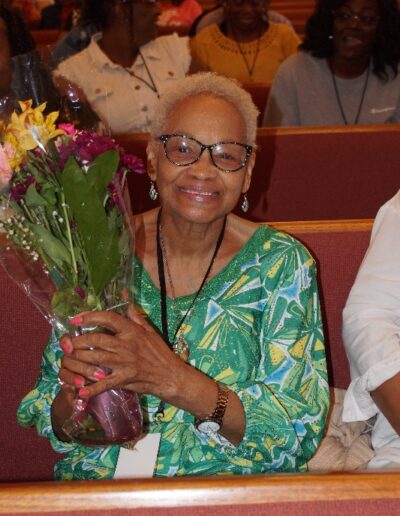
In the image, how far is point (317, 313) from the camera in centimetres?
183

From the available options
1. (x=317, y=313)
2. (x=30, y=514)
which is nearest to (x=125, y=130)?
(x=317, y=313)

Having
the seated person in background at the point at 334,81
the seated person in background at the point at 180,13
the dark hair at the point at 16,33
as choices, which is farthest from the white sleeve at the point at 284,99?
the seated person in background at the point at 180,13

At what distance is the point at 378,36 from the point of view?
383cm

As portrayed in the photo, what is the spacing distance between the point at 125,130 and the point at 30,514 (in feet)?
9.97

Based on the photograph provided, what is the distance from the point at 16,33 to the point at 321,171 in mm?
1344

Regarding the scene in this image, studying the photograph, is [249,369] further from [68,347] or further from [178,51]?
[178,51]

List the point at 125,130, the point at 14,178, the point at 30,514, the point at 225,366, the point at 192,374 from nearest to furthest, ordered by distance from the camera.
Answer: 1. the point at 30,514
2. the point at 14,178
3. the point at 192,374
4. the point at 225,366
5. the point at 125,130

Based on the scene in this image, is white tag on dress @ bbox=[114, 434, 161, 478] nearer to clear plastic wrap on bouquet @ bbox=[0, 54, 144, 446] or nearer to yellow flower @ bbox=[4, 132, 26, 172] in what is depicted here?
clear plastic wrap on bouquet @ bbox=[0, 54, 144, 446]

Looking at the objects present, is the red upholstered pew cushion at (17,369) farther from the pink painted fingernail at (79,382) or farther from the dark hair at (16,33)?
the dark hair at (16,33)

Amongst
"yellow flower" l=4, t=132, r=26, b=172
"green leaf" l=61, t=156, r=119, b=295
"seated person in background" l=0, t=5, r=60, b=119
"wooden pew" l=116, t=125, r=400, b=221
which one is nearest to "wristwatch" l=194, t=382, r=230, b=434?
"green leaf" l=61, t=156, r=119, b=295

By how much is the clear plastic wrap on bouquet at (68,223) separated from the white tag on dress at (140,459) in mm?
173

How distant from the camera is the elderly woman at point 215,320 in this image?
1.69 m

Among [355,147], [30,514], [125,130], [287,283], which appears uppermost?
[30,514]

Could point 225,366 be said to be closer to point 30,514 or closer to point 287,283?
point 287,283
